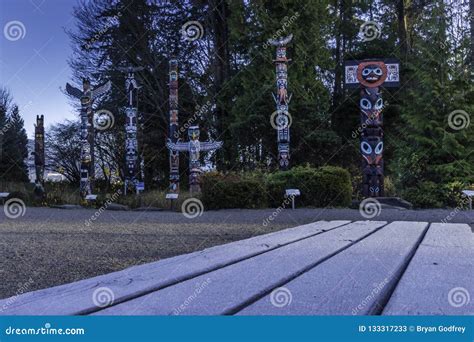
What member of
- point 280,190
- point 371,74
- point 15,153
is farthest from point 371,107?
point 15,153

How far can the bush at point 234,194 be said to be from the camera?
11523 millimetres

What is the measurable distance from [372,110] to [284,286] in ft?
36.4

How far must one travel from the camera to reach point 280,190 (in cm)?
1183

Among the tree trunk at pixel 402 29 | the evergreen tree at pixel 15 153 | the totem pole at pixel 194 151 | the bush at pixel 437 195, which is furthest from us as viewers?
the evergreen tree at pixel 15 153

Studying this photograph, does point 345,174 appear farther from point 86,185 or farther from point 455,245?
point 455,245

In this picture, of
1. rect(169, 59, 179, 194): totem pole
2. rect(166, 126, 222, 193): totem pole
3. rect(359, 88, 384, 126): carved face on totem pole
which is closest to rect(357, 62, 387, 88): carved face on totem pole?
rect(359, 88, 384, 126): carved face on totem pole

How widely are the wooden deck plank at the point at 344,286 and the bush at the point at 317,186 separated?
392 inches

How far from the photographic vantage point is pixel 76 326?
98 cm

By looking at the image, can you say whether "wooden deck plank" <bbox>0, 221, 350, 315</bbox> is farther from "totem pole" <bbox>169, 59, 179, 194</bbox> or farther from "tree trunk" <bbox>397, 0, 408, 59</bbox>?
"tree trunk" <bbox>397, 0, 408, 59</bbox>

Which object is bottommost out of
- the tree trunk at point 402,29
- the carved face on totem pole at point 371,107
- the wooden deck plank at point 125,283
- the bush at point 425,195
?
the bush at point 425,195

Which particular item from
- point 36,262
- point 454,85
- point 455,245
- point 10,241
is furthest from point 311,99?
point 455,245

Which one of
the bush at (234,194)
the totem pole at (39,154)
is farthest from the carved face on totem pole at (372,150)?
the totem pole at (39,154)

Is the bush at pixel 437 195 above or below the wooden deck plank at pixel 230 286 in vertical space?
below

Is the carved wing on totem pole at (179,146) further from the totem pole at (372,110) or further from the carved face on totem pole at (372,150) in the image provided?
the carved face on totem pole at (372,150)
